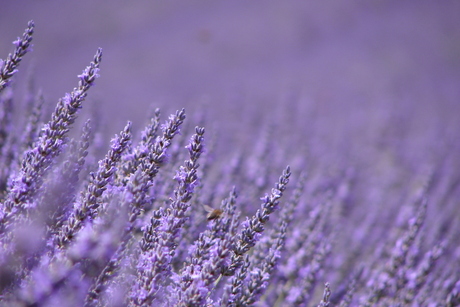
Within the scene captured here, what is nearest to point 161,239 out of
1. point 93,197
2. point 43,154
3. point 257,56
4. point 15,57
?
point 93,197

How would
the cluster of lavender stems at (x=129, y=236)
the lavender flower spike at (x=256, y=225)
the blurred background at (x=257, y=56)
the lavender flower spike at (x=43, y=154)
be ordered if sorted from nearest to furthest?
the cluster of lavender stems at (x=129, y=236)
the lavender flower spike at (x=43, y=154)
the lavender flower spike at (x=256, y=225)
the blurred background at (x=257, y=56)

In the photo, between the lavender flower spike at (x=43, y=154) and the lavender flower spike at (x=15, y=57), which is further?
the lavender flower spike at (x=15, y=57)

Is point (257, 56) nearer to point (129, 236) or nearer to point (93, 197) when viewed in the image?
point (93, 197)

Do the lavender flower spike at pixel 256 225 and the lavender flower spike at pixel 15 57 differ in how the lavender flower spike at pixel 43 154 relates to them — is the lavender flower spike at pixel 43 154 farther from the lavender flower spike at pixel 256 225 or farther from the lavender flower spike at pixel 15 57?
the lavender flower spike at pixel 256 225

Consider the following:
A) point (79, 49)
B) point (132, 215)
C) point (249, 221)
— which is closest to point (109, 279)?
point (132, 215)

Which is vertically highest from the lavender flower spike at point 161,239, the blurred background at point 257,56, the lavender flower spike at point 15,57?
the blurred background at point 257,56

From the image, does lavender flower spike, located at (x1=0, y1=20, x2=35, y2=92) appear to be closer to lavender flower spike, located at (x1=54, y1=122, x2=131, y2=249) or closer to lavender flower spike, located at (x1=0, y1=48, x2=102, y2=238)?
lavender flower spike, located at (x1=0, y1=48, x2=102, y2=238)

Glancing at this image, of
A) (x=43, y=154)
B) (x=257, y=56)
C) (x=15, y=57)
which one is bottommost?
(x=43, y=154)

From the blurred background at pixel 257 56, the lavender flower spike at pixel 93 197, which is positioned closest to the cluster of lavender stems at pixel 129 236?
the lavender flower spike at pixel 93 197
